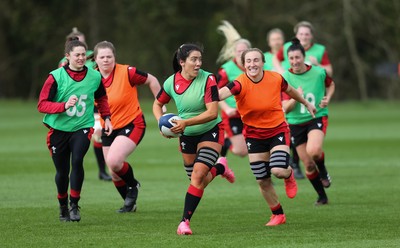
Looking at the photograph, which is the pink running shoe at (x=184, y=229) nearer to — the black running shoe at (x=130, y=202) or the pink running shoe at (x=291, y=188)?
the pink running shoe at (x=291, y=188)

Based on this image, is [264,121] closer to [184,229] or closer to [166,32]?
[184,229]

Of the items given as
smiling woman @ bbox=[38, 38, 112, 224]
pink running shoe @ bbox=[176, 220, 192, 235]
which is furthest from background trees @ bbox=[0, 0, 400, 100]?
pink running shoe @ bbox=[176, 220, 192, 235]

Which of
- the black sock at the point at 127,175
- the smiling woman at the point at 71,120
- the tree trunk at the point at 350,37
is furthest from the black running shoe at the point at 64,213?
the tree trunk at the point at 350,37

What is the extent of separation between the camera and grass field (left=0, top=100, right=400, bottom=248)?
9.45 meters

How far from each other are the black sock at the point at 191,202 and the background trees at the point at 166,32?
34601 mm

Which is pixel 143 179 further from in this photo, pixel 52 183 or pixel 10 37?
pixel 10 37

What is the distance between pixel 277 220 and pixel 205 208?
1782 millimetres

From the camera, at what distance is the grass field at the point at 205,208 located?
9453 millimetres

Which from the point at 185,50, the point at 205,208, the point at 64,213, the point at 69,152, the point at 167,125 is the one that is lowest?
the point at 205,208

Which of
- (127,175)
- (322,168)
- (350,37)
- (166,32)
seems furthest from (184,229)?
(166,32)

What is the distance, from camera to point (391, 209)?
11695 mm

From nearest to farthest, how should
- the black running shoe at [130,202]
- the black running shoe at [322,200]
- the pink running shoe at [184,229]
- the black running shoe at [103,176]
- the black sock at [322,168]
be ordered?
1. the pink running shoe at [184,229]
2. the black running shoe at [130,202]
3. the black running shoe at [322,200]
4. the black sock at [322,168]
5. the black running shoe at [103,176]

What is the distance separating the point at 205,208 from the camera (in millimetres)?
12188

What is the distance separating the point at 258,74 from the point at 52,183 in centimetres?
564
